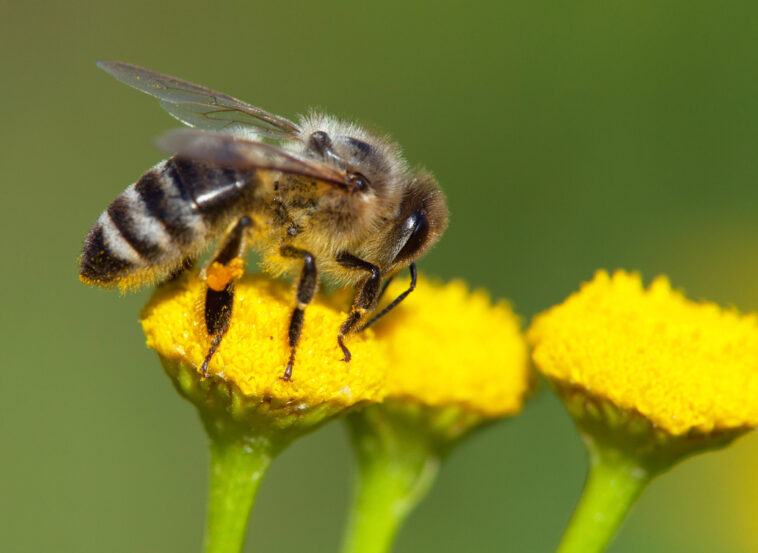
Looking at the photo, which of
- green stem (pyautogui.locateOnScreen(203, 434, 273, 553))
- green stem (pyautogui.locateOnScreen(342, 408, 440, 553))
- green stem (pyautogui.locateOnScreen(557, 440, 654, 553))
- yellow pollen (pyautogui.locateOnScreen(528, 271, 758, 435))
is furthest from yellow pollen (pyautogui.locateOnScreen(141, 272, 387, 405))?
green stem (pyautogui.locateOnScreen(557, 440, 654, 553))

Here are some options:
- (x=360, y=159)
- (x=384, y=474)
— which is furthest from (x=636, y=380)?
(x=360, y=159)

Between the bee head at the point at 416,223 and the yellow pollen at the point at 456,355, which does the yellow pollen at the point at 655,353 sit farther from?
the bee head at the point at 416,223

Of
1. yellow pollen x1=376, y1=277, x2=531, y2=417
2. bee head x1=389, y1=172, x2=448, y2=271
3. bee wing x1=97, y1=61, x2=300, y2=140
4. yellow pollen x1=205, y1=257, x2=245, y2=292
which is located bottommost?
yellow pollen x1=376, y1=277, x2=531, y2=417

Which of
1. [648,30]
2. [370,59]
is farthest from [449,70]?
[648,30]

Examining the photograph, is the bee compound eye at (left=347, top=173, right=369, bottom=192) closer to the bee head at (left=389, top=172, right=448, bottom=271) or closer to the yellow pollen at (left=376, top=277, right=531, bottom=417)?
the bee head at (left=389, top=172, right=448, bottom=271)

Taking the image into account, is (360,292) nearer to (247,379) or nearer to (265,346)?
(265,346)

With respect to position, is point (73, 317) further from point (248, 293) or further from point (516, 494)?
point (248, 293)

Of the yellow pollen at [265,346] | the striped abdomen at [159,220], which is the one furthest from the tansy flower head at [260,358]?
the striped abdomen at [159,220]
